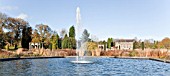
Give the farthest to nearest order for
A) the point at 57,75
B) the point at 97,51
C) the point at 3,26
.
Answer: the point at 3,26 < the point at 97,51 < the point at 57,75

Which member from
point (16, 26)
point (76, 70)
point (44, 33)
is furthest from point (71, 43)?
point (76, 70)

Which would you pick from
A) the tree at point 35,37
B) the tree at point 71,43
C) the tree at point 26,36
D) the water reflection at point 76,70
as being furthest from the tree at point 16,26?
the water reflection at point 76,70

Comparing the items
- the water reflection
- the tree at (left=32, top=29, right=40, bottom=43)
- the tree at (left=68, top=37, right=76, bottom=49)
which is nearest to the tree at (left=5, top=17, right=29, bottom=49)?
the tree at (left=32, top=29, right=40, bottom=43)

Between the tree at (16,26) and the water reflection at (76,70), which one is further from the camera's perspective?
the tree at (16,26)

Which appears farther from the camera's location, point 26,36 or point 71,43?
point 26,36

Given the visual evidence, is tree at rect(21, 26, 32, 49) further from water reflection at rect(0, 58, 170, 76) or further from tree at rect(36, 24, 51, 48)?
water reflection at rect(0, 58, 170, 76)

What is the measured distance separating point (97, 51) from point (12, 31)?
19.4 meters

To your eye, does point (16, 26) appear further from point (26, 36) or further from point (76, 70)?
point (76, 70)

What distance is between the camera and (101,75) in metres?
15.5

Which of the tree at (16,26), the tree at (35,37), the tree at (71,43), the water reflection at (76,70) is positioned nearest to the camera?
the water reflection at (76,70)

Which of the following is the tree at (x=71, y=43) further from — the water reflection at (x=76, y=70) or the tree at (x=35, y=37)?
the water reflection at (x=76, y=70)

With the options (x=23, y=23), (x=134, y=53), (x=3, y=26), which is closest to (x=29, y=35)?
(x=23, y=23)

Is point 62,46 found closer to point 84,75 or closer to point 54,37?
point 54,37

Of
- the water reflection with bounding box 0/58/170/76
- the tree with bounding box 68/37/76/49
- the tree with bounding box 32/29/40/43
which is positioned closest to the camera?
the water reflection with bounding box 0/58/170/76
